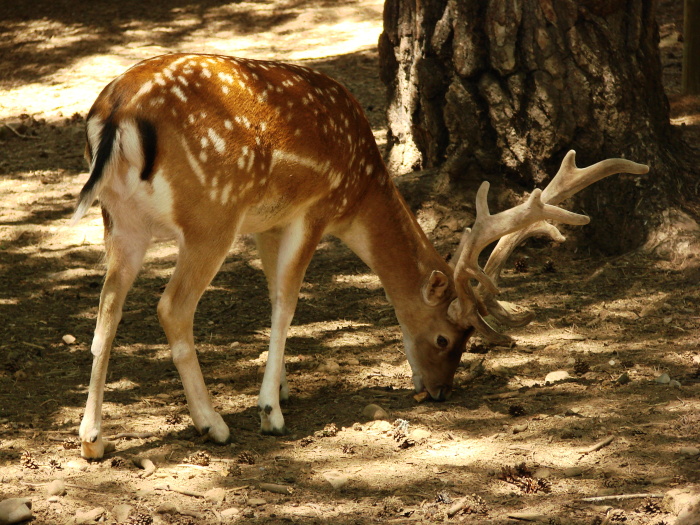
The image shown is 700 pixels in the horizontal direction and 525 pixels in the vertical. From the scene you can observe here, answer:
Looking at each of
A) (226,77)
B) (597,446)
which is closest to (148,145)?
(226,77)

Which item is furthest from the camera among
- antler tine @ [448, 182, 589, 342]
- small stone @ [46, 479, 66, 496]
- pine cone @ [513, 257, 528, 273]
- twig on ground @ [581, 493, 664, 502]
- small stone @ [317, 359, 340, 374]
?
pine cone @ [513, 257, 528, 273]

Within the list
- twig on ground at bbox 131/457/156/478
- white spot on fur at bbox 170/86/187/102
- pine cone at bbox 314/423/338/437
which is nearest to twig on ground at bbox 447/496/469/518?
pine cone at bbox 314/423/338/437

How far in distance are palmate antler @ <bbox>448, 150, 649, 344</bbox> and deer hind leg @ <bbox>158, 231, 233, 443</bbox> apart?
150 centimetres

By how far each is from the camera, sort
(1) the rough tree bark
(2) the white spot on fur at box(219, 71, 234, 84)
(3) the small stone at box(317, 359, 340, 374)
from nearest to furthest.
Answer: (2) the white spot on fur at box(219, 71, 234, 84)
(3) the small stone at box(317, 359, 340, 374)
(1) the rough tree bark

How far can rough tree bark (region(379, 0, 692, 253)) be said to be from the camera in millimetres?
6656

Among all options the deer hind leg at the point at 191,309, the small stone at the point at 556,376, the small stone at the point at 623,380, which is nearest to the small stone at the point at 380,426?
the deer hind leg at the point at 191,309

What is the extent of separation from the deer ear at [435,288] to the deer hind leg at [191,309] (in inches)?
54.1

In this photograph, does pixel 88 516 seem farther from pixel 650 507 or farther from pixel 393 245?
pixel 393 245

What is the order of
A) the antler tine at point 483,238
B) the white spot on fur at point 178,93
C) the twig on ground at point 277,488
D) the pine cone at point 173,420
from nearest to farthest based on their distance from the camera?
the twig on ground at point 277,488 → the white spot on fur at point 178,93 → the pine cone at point 173,420 → the antler tine at point 483,238

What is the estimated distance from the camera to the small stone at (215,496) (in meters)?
3.95

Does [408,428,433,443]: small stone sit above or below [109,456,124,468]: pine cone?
below

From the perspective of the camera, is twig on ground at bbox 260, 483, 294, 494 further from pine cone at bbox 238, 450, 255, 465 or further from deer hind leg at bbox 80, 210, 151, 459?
deer hind leg at bbox 80, 210, 151, 459

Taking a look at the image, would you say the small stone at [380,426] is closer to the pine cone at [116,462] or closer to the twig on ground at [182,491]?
the twig on ground at [182,491]

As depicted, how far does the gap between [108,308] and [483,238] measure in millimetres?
2165
